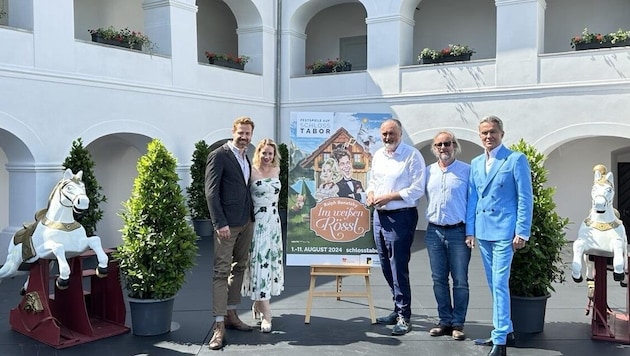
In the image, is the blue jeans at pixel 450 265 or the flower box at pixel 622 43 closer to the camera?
the blue jeans at pixel 450 265

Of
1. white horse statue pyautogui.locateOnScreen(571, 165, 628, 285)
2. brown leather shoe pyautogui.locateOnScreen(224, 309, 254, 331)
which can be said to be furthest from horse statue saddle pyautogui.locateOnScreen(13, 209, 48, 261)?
white horse statue pyautogui.locateOnScreen(571, 165, 628, 285)

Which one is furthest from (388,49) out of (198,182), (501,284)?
(501,284)

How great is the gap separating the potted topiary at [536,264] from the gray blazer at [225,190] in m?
2.67

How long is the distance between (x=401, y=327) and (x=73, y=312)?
325cm

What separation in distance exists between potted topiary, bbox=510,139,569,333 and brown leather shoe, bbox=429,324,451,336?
656 mm

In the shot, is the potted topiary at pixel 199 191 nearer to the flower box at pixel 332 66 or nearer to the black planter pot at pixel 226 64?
the black planter pot at pixel 226 64

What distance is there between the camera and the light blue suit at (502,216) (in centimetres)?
466

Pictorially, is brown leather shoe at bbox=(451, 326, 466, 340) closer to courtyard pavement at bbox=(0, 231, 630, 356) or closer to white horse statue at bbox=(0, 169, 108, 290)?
courtyard pavement at bbox=(0, 231, 630, 356)

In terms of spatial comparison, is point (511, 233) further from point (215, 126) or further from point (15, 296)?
point (215, 126)

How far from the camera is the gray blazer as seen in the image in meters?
5.09

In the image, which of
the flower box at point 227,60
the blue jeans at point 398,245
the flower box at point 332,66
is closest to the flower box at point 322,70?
the flower box at point 332,66

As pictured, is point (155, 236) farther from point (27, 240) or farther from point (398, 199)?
point (398, 199)

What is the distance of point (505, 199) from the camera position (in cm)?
473

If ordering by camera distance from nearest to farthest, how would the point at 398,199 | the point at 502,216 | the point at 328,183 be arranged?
1. the point at 502,216
2. the point at 398,199
3. the point at 328,183
